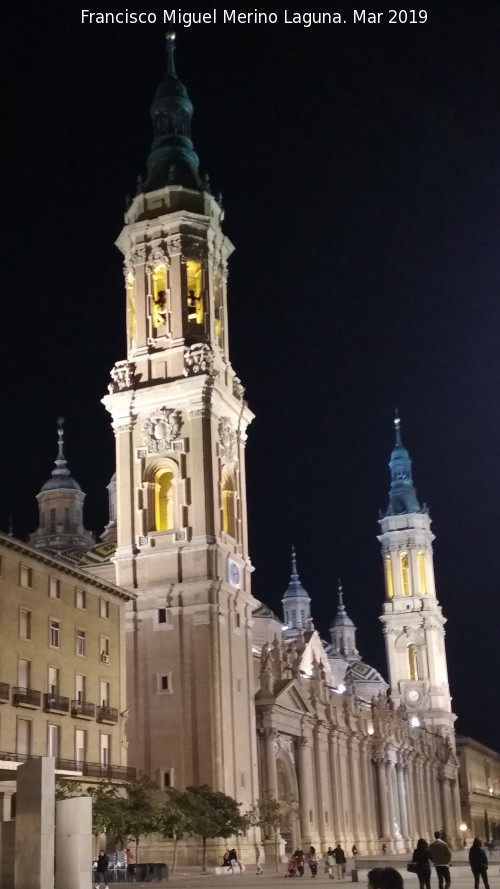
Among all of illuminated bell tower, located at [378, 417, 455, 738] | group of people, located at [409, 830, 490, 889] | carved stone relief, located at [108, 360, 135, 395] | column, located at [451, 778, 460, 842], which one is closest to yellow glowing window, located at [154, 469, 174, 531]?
carved stone relief, located at [108, 360, 135, 395]

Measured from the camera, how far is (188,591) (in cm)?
5475

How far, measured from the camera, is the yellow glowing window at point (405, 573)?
110188mm

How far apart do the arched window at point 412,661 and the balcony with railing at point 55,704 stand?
223ft

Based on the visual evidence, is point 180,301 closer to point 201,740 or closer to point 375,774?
point 201,740

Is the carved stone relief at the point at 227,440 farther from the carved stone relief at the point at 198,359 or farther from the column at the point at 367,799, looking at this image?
the column at the point at 367,799

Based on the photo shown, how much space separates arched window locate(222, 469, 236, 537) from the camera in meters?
59.1

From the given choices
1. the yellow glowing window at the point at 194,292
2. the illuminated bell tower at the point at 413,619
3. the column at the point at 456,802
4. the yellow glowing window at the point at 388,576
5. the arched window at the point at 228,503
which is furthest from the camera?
the yellow glowing window at the point at 388,576

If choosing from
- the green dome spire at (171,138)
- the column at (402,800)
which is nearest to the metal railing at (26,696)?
the green dome spire at (171,138)

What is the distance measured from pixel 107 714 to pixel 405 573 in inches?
2626

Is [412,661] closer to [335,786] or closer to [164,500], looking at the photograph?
[335,786]

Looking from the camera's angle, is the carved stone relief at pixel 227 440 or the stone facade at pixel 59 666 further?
the carved stone relief at pixel 227 440

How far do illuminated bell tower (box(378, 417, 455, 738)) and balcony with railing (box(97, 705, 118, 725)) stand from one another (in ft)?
204

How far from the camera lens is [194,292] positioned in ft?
201

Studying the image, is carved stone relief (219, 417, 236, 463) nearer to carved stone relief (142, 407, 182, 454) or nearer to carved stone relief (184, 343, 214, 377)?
carved stone relief (142, 407, 182, 454)
